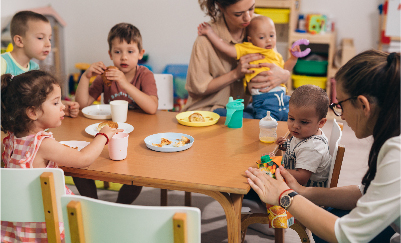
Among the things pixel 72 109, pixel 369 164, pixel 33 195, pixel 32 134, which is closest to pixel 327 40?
pixel 72 109

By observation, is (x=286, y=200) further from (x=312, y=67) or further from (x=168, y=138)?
(x=312, y=67)

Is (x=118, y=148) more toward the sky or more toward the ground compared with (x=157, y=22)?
more toward the ground

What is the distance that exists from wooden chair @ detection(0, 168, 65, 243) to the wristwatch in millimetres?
681

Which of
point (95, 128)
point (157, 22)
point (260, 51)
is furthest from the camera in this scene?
point (157, 22)

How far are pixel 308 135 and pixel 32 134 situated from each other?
1076 millimetres

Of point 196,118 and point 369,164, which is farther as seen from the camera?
point 196,118

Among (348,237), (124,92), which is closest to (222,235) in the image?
(124,92)

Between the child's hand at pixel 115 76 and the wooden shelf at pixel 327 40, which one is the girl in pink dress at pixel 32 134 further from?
the wooden shelf at pixel 327 40

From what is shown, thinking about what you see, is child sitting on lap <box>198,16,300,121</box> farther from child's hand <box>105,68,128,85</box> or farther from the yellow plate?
child's hand <box>105,68,128,85</box>

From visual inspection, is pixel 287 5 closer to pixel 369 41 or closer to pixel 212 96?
pixel 369 41

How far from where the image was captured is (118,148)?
4.59 ft

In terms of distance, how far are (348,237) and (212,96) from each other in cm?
148

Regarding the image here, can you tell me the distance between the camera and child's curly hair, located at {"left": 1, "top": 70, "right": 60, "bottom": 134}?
1.35 m

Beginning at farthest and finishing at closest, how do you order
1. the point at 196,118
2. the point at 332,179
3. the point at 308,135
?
the point at 196,118, the point at 308,135, the point at 332,179
